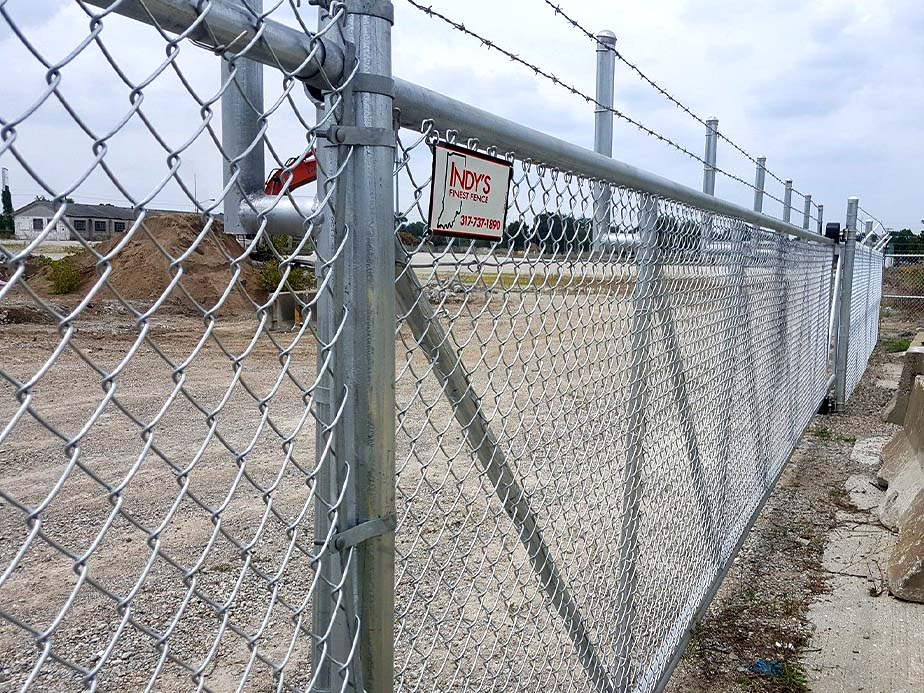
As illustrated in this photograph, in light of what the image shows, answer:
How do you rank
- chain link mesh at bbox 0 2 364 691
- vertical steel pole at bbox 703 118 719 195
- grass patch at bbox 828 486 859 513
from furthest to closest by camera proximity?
grass patch at bbox 828 486 859 513, vertical steel pole at bbox 703 118 719 195, chain link mesh at bbox 0 2 364 691

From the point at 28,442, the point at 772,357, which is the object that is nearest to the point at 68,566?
the point at 28,442

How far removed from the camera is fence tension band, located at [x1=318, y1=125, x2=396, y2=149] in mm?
1299

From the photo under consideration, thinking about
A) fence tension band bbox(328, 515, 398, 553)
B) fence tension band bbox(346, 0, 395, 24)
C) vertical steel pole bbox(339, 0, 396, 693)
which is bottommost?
fence tension band bbox(328, 515, 398, 553)

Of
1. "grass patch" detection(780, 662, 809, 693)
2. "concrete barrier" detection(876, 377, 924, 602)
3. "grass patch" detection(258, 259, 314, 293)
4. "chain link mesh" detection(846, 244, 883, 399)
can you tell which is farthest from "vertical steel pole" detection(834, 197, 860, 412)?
"grass patch" detection(258, 259, 314, 293)

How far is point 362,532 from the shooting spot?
140 centimetres

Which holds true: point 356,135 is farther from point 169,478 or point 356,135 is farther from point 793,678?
point 169,478

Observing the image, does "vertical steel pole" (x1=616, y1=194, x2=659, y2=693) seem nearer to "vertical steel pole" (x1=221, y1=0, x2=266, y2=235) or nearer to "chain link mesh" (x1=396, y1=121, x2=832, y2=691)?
"chain link mesh" (x1=396, y1=121, x2=832, y2=691)

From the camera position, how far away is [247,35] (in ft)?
3.65

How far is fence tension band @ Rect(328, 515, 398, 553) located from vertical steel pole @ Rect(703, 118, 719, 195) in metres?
4.10

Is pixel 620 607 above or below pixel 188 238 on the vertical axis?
below

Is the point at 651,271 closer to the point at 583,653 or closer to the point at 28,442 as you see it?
the point at 583,653

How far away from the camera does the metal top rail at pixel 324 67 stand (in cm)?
103

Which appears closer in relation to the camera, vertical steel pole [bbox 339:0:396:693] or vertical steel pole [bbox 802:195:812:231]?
vertical steel pole [bbox 339:0:396:693]

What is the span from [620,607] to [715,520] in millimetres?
1347
